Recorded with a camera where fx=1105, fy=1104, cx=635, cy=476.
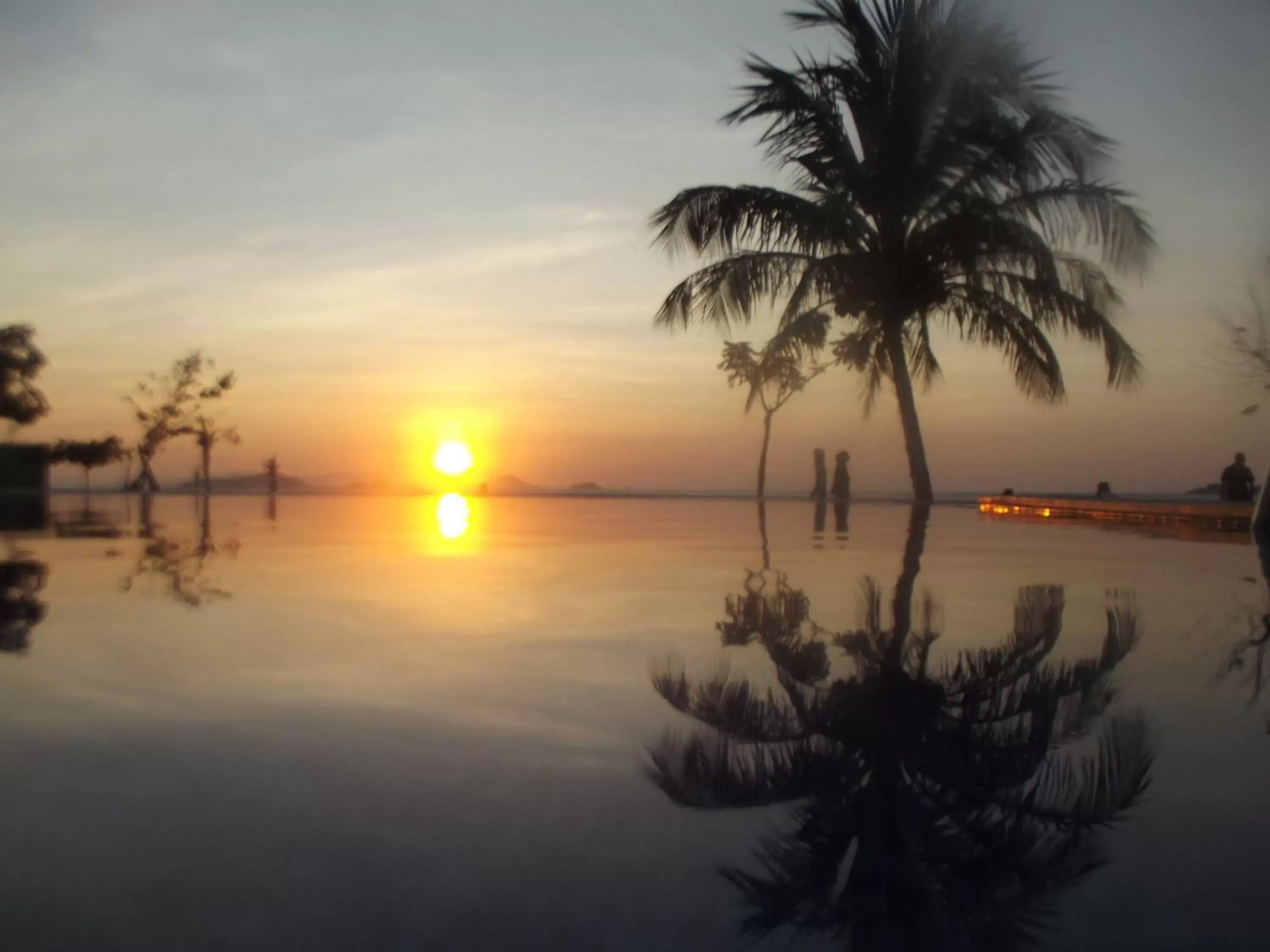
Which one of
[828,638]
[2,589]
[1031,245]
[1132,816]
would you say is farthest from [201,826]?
[1031,245]

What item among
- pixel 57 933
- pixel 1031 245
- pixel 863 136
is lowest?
pixel 57 933

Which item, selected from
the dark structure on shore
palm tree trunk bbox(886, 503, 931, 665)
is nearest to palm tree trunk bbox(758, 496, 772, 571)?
palm tree trunk bbox(886, 503, 931, 665)

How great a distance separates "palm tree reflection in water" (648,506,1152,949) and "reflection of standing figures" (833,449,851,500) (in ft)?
59.7

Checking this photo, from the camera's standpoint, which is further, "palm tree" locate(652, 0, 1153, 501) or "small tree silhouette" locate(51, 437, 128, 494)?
"small tree silhouette" locate(51, 437, 128, 494)

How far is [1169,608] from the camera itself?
4617mm

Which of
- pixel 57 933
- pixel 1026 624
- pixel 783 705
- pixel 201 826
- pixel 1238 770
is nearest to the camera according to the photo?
pixel 57 933

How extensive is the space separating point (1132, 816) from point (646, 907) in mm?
946

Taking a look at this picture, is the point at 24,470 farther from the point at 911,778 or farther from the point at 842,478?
the point at 911,778

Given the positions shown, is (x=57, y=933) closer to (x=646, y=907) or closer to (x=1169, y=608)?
(x=646, y=907)

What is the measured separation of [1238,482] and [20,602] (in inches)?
628

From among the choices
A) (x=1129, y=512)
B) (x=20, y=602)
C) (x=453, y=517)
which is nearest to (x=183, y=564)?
(x=20, y=602)

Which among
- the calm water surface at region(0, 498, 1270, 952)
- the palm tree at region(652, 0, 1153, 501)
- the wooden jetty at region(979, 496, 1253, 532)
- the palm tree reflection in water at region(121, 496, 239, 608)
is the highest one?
the palm tree at region(652, 0, 1153, 501)

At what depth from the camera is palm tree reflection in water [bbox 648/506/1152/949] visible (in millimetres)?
1554

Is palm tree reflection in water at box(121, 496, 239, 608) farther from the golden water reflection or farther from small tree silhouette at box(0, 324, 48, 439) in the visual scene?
small tree silhouette at box(0, 324, 48, 439)
